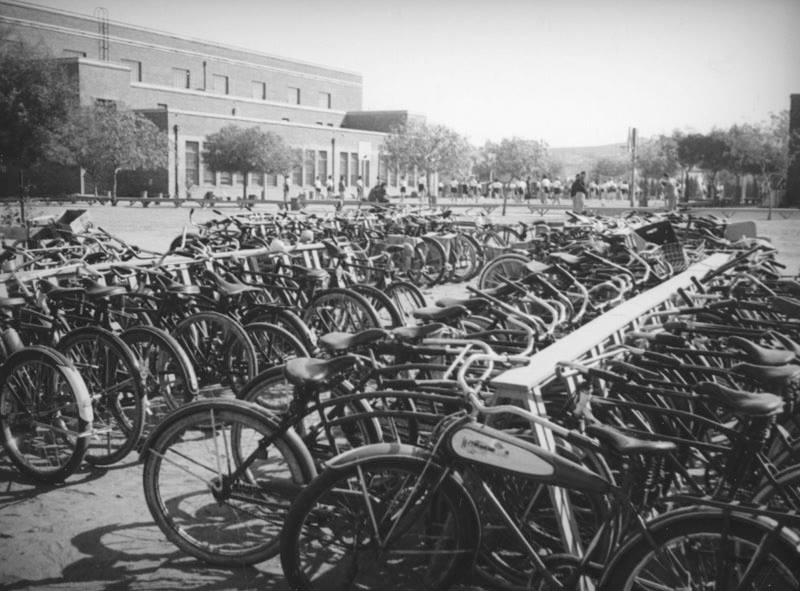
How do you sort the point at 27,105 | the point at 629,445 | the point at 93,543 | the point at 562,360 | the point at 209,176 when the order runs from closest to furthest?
the point at 629,445
the point at 562,360
the point at 93,543
the point at 27,105
the point at 209,176

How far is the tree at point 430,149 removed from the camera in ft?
228

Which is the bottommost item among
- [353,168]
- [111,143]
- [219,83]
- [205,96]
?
[111,143]

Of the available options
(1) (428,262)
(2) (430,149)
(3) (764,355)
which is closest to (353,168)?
(2) (430,149)

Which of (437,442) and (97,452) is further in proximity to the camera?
(97,452)

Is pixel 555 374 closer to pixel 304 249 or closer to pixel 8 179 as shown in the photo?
pixel 304 249

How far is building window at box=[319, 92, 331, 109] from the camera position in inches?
3430

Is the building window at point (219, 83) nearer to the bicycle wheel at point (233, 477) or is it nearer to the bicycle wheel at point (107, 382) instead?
the bicycle wheel at point (107, 382)

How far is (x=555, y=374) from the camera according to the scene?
338 centimetres

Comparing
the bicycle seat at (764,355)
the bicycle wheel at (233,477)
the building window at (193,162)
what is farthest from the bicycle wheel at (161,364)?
the building window at (193,162)

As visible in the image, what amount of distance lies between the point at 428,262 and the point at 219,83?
69.8 meters

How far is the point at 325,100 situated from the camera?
288ft

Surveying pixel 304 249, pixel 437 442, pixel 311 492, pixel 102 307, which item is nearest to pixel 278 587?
pixel 311 492

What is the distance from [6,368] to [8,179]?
45.6 m

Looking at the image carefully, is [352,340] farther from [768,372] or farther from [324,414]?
[768,372]
